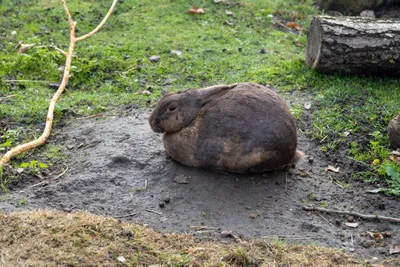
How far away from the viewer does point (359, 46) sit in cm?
725

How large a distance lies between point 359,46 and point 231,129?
8.67 ft

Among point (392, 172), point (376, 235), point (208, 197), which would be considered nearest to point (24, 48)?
point (208, 197)

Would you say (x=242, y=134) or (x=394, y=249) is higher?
(x=242, y=134)

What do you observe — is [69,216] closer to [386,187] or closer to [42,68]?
[386,187]

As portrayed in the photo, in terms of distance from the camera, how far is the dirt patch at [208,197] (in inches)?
191

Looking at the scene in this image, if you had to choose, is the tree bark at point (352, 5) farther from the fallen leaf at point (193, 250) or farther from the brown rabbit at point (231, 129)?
the fallen leaf at point (193, 250)

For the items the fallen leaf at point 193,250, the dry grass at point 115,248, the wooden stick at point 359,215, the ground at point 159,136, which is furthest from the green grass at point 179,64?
the fallen leaf at point 193,250

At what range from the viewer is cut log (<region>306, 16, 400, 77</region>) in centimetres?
725

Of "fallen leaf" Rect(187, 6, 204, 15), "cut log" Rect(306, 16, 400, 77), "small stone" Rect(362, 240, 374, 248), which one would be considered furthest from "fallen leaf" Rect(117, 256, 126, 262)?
"fallen leaf" Rect(187, 6, 204, 15)

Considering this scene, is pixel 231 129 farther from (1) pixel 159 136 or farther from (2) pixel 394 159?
(2) pixel 394 159

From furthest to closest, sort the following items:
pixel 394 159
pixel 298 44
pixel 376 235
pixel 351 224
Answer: pixel 298 44 < pixel 394 159 < pixel 351 224 < pixel 376 235

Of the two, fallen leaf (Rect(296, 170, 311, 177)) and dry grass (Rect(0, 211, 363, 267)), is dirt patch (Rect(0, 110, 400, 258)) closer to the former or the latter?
fallen leaf (Rect(296, 170, 311, 177))

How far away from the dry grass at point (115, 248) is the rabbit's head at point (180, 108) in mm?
1305

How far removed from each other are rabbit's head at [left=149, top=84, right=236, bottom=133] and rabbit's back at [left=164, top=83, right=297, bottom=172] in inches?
2.4
